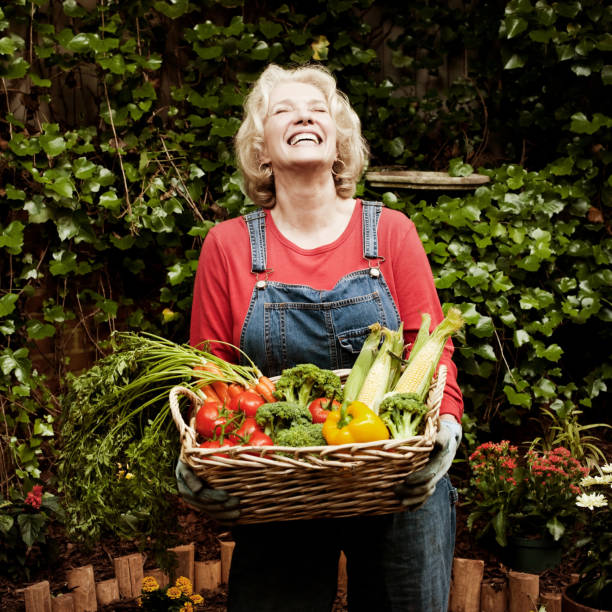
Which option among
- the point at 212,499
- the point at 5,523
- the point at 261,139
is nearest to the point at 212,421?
the point at 212,499

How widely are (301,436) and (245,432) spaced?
14cm

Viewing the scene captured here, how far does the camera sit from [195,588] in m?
2.88

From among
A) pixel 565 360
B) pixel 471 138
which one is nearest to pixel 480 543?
pixel 565 360

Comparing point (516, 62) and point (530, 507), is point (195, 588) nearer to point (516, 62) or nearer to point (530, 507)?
point (530, 507)

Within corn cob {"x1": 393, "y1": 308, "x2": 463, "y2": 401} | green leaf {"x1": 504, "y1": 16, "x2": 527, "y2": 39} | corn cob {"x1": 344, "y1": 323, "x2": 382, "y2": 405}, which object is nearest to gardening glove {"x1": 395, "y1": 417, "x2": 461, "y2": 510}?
corn cob {"x1": 393, "y1": 308, "x2": 463, "y2": 401}

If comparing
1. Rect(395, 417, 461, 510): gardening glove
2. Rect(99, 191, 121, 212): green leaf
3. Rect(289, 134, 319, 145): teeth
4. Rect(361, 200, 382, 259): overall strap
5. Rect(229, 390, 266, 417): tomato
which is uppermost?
Rect(289, 134, 319, 145): teeth

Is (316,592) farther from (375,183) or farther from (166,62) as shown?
(166,62)

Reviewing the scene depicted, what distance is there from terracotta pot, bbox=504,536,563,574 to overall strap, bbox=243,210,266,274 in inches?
65.0

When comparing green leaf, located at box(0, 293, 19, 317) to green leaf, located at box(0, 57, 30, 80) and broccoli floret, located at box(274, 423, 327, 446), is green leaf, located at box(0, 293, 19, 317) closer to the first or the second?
green leaf, located at box(0, 57, 30, 80)

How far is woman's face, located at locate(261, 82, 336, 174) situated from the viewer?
198 centimetres

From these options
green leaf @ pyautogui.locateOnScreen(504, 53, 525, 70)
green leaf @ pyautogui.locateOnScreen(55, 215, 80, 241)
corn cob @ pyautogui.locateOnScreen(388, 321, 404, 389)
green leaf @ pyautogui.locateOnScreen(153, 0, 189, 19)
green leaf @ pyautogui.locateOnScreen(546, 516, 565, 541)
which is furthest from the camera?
green leaf @ pyautogui.locateOnScreen(504, 53, 525, 70)

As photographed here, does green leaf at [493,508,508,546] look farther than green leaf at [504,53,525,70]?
No

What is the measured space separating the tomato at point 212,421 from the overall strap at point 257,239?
53cm

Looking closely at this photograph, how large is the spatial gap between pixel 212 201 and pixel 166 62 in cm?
72
